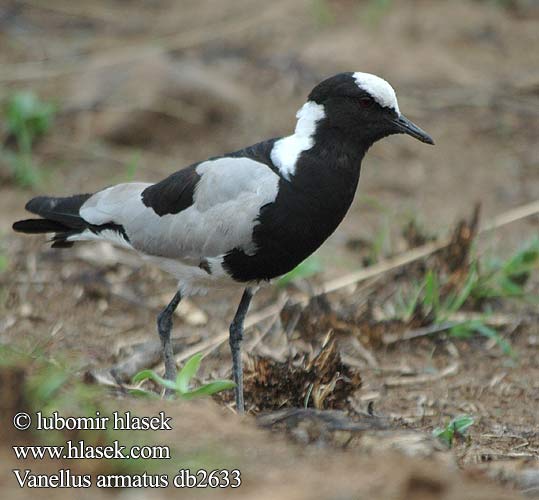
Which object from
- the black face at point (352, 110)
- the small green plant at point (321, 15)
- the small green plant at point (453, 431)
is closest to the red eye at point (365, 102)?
the black face at point (352, 110)

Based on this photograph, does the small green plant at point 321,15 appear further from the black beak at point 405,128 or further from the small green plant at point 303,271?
the black beak at point 405,128

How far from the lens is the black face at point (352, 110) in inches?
172

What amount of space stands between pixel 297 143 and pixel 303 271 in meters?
1.46

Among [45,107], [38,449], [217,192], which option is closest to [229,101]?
[45,107]

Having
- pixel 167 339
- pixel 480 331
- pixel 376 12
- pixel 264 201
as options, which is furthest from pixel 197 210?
pixel 376 12

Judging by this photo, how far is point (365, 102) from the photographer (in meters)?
4.37

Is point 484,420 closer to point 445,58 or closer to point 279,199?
point 279,199

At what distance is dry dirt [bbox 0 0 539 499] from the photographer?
326 cm

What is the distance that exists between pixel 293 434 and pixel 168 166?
4.30 metres

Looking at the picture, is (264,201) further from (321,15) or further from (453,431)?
(321,15)

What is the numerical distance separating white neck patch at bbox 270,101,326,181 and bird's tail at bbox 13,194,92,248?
1.07 meters

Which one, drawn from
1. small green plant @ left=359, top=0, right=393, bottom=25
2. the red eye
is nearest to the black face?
the red eye

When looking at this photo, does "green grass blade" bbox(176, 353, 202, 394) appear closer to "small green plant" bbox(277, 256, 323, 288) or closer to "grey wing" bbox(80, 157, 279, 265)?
"grey wing" bbox(80, 157, 279, 265)

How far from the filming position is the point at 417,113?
8.11 metres
